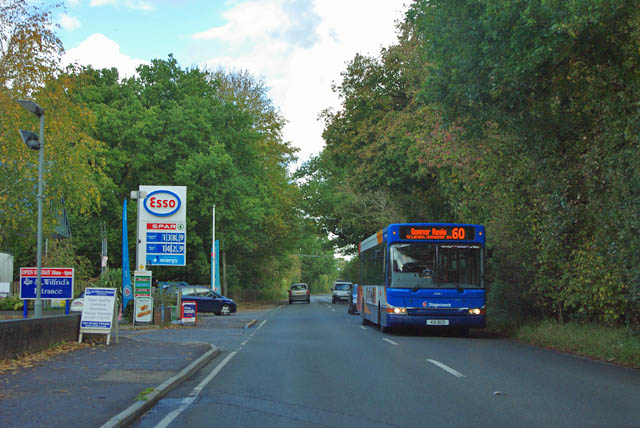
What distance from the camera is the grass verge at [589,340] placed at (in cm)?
1278

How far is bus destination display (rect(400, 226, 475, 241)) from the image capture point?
18531mm

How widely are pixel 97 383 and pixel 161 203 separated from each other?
58.5ft

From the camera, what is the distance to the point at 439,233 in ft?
61.0

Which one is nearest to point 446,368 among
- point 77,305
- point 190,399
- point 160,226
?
point 190,399

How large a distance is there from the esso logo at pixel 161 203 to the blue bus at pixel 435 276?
36.1 feet

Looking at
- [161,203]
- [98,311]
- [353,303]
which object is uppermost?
[161,203]

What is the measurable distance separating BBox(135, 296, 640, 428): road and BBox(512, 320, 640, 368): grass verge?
1.98 ft

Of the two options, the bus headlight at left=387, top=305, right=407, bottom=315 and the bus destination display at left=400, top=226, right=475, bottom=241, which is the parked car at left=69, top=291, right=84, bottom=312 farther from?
the bus destination display at left=400, top=226, right=475, bottom=241

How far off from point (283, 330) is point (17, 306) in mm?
11824

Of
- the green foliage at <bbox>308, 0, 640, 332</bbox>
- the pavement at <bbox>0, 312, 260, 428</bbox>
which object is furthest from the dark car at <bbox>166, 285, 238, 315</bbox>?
the pavement at <bbox>0, 312, 260, 428</bbox>

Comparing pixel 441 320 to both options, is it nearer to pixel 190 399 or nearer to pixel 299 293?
pixel 190 399

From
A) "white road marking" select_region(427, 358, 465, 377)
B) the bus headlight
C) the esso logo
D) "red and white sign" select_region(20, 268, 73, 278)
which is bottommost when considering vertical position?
"white road marking" select_region(427, 358, 465, 377)

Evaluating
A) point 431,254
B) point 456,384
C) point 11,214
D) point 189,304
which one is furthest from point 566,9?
point 11,214

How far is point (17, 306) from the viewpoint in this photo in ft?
88.7
